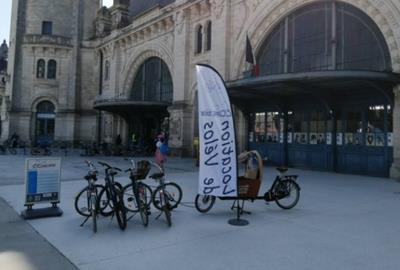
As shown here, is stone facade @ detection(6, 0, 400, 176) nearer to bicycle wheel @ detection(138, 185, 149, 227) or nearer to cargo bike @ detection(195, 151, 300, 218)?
cargo bike @ detection(195, 151, 300, 218)

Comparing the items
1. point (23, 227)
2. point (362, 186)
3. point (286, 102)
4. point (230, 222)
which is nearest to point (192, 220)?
point (230, 222)

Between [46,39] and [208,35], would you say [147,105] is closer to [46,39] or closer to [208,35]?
[208,35]

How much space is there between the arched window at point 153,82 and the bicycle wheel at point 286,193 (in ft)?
68.4

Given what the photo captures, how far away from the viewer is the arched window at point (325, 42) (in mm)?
15289

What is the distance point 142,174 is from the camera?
744cm

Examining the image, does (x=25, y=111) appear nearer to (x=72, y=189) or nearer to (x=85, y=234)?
(x=72, y=189)

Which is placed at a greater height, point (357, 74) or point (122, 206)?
point (357, 74)

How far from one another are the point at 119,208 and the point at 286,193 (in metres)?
3.93

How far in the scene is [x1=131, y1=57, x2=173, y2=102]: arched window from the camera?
29.2 meters

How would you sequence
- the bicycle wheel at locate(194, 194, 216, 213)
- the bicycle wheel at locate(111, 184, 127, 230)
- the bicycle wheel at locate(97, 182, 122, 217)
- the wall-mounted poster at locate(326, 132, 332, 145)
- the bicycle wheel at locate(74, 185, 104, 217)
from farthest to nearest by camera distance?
the wall-mounted poster at locate(326, 132, 332, 145), the bicycle wheel at locate(194, 194, 216, 213), the bicycle wheel at locate(74, 185, 104, 217), the bicycle wheel at locate(97, 182, 122, 217), the bicycle wheel at locate(111, 184, 127, 230)

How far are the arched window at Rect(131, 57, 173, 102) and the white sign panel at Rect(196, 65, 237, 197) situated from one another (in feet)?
71.9

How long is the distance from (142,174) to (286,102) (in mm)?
12832

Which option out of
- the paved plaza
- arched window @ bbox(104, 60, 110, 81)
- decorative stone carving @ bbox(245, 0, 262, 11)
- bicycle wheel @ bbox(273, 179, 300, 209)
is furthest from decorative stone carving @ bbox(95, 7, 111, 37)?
bicycle wheel @ bbox(273, 179, 300, 209)

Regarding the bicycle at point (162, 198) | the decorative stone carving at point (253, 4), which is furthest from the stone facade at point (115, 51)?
the bicycle at point (162, 198)
